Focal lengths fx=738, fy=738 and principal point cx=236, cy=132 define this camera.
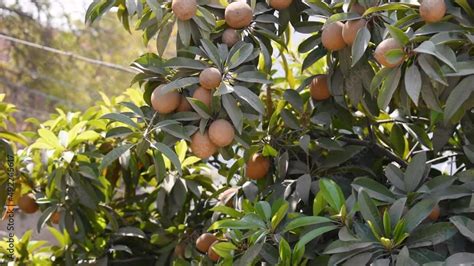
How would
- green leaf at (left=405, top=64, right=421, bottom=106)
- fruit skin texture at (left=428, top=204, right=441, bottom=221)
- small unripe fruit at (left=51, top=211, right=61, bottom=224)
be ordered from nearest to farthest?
green leaf at (left=405, top=64, right=421, bottom=106) → fruit skin texture at (left=428, top=204, right=441, bottom=221) → small unripe fruit at (left=51, top=211, right=61, bottom=224)

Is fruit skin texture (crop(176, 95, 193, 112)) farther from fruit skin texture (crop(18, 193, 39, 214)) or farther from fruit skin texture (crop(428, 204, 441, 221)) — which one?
fruit skin texture (crop(18, 193, 39, 214))

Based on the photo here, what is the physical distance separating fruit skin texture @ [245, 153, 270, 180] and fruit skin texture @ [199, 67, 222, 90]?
0.83 ft

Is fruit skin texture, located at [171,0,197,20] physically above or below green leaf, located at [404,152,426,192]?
above

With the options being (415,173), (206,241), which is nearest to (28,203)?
(206,241)

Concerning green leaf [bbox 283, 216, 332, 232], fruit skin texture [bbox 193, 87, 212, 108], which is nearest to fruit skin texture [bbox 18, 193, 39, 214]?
fruit skin texture [bbox 193, 87, 212, 108]

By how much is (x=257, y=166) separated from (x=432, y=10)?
47cm

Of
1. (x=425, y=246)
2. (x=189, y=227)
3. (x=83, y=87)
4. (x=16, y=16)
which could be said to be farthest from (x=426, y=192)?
(x=83, y=87)

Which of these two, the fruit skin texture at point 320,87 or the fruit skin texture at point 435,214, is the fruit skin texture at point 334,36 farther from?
the fruit skin texture at point 435,214

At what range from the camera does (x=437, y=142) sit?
128 cm

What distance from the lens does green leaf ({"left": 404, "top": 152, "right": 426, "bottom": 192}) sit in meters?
1.16

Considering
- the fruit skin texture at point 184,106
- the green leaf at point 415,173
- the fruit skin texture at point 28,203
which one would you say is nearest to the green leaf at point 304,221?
the green leaf at point 415,173

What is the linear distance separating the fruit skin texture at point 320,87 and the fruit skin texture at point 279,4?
0.15 metres

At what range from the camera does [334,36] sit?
46.6 inches

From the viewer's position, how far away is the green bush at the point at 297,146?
1060 mm
